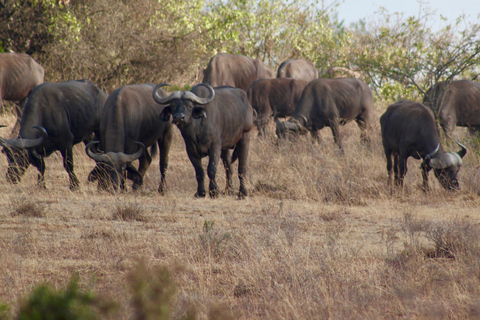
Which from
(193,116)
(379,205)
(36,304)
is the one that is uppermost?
(36,304)

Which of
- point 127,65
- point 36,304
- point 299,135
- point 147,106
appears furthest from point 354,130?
point 36,304

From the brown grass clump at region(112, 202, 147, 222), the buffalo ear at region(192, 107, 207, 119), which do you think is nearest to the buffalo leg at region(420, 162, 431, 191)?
the buffalo ear at region(192, 107, 207, 119)

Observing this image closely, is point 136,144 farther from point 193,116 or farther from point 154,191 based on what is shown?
point 193,116

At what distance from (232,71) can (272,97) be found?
306 cm

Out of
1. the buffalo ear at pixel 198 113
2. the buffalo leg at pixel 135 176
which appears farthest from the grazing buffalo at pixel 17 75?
the buffalo ear at pixel 198 113

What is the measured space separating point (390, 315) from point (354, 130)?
12.4m

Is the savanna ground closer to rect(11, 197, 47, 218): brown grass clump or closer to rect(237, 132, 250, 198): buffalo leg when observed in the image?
rect(11, 197, 47, 218): brown grass clump

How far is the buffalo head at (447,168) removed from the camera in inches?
331

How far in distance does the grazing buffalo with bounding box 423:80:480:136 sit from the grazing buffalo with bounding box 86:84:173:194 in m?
5.74

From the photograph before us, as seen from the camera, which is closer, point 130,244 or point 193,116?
point 130,244

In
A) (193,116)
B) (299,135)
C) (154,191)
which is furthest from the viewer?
(299,135)

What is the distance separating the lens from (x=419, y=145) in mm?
8703

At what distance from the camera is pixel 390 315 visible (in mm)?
3891

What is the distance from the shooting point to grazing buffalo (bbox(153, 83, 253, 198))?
7.82 meters
